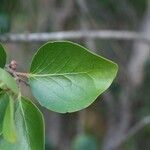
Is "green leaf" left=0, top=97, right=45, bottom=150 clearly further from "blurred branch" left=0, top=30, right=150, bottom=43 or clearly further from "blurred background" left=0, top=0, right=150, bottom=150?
"blurred background" left=0, top=0, right=150, bottom=150

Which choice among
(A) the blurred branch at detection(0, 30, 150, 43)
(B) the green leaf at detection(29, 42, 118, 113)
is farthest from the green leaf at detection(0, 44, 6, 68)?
(A) the blurred branch at detection(0, 30, 150, 43)

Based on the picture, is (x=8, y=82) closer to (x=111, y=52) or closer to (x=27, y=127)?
(x=27, y=127)

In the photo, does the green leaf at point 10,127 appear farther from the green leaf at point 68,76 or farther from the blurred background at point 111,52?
the blurred background at point 111,52

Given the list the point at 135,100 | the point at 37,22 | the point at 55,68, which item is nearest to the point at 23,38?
the point at 37,22

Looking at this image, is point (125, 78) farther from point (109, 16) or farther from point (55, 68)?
point (55, 68)

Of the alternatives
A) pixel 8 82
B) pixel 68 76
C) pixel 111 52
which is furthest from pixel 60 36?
pixel 8 82
